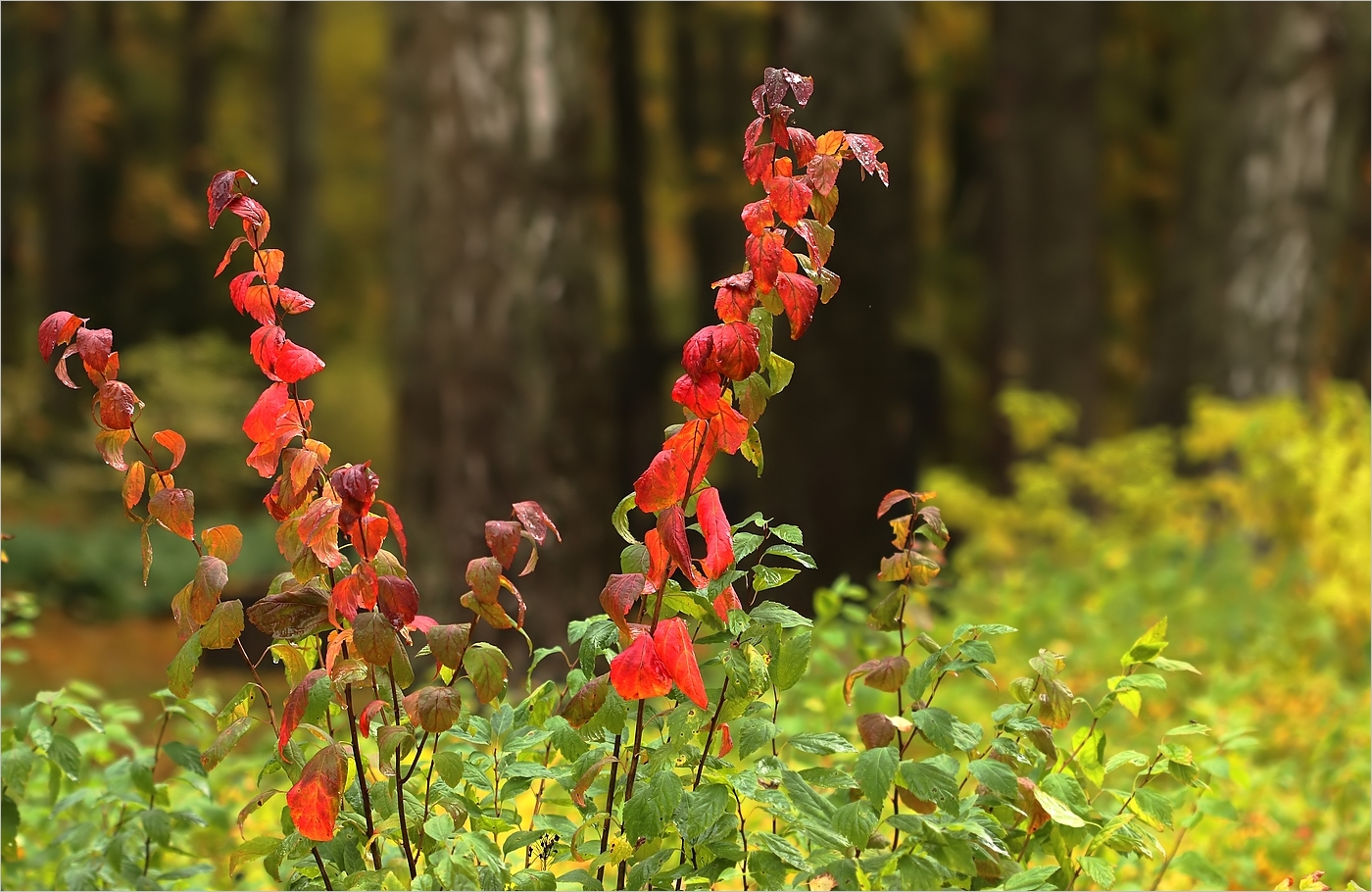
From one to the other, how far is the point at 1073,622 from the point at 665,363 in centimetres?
494

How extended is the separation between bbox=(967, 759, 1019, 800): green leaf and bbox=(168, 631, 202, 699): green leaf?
104 centimetres

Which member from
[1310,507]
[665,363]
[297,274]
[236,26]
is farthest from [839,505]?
[236,26]

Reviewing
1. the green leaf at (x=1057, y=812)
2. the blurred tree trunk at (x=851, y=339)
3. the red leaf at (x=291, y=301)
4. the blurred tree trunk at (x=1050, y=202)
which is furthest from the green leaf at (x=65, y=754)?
the blurred tree trunk at (x=1050, y=202)

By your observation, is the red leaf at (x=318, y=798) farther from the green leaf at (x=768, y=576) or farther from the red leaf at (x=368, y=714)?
the green leaf at (x=768, y=576)

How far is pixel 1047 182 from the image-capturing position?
11742 millimetres

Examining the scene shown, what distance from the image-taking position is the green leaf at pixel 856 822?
1737mm

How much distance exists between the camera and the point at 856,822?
5.74ft

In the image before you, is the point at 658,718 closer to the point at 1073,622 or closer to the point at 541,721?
the point at 541,721

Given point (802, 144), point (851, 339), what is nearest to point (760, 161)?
point (802, 144)

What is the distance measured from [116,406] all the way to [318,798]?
1.94 ft

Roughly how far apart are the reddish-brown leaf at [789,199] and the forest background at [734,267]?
2.40 metres

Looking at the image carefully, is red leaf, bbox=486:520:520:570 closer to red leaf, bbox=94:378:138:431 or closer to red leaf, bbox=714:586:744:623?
red leaf, bbox=714:586:744:623

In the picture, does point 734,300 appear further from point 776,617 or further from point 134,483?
point 134,483

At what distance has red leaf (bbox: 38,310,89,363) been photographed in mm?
1779
